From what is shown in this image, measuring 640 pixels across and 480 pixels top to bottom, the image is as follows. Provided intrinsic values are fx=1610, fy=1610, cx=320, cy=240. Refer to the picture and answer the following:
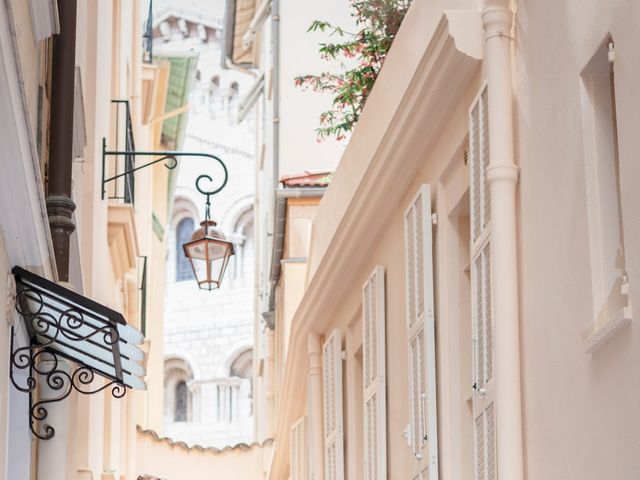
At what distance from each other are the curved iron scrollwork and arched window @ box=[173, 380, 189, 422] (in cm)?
5459

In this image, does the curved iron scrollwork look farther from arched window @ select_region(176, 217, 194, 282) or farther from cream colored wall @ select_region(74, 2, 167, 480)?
arched window @ select_region(176, 217, 194, 282)

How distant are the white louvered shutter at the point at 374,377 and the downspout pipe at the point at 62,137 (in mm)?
2496

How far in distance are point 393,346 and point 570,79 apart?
4644mm

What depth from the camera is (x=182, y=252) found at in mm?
67938

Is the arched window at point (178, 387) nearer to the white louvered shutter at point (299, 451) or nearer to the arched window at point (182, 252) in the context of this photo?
the arched window at point (182, 252)

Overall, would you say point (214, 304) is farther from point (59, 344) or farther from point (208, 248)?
point (59, 344)

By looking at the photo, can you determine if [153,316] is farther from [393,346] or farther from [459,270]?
[459,270]

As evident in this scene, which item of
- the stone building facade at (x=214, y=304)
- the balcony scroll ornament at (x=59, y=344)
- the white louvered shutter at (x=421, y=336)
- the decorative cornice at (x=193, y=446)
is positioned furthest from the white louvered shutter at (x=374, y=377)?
the stone building facade at (x=214, y=304)

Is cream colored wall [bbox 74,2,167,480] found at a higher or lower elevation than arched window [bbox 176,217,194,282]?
lower

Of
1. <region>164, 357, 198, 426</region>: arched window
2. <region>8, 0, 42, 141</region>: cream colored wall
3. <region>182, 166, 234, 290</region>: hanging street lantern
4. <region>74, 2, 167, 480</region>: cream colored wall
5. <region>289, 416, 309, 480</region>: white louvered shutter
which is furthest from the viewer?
<region>164, 357, 198, 426</region>: arched window

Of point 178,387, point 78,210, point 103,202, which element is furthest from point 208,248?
point 178,387

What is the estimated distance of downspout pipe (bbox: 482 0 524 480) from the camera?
6.82 metres

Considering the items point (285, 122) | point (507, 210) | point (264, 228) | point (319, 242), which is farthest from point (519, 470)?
point (264, 228)

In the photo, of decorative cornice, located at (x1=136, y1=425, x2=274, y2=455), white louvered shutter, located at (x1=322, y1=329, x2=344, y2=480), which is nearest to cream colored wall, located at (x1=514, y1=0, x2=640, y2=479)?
white louvered shutter, located at (x1=322, y1=329, x2=344, y2=480)
